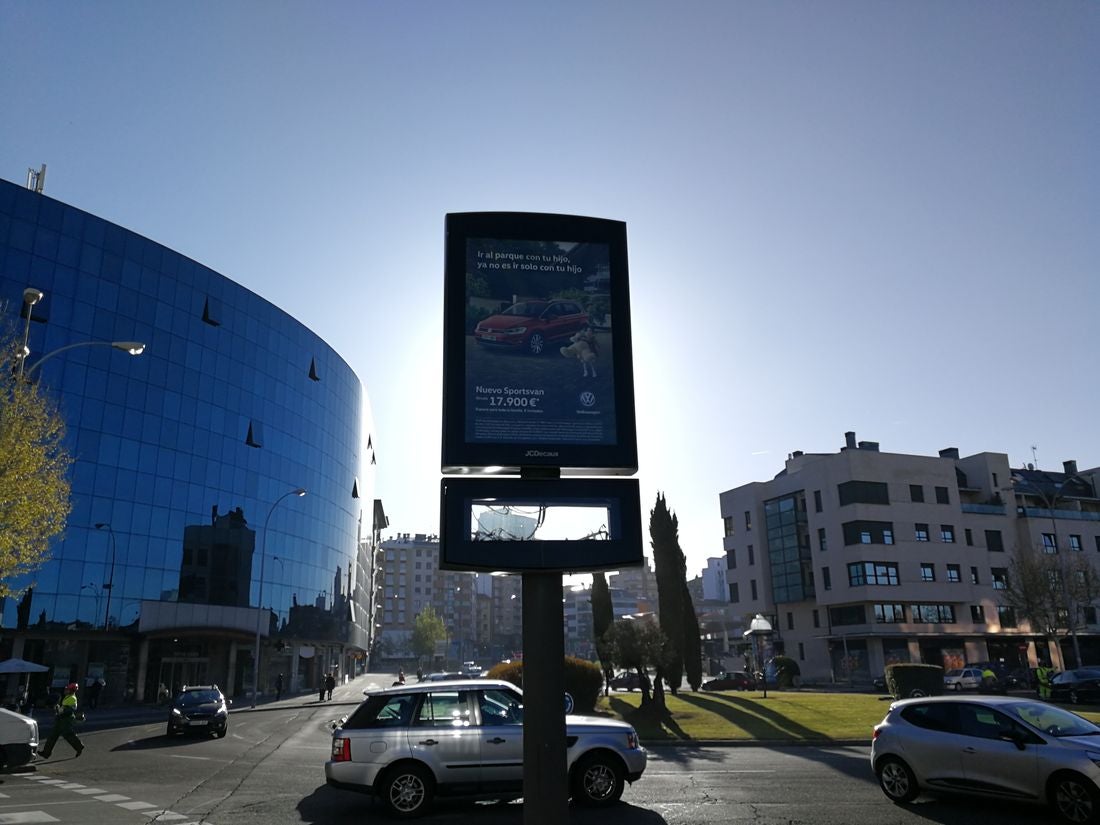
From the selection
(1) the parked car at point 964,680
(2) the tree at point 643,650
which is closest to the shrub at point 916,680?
(2) the tree at point 643,650

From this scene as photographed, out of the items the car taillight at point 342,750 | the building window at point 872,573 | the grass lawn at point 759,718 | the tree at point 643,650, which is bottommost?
the grass lawn at point 759,718

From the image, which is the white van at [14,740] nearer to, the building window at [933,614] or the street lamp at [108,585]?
the street lamp at [108,585]

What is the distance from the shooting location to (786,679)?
189 ft

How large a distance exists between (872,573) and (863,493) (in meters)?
6.21

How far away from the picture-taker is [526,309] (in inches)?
298

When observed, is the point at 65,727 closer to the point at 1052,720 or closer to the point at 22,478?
the point at 22,478

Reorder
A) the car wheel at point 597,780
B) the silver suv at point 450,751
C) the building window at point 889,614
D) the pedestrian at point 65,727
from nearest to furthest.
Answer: the silver suv at point 450,751 → the car wheel at point 597,780 → the pedestrian at point 65,727 → the building window at point 889,614

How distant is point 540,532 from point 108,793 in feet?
38.3

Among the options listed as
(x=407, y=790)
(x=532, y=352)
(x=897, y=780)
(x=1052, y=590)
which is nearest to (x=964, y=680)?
(x=1052, y=590)

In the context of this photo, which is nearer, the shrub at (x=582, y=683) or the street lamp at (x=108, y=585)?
the shrub at (x=582, y=683)

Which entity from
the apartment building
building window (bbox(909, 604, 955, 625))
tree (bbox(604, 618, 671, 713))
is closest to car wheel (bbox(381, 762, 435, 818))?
tree (bbox(604, 618, 671, 713))

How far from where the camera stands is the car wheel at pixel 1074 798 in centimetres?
997

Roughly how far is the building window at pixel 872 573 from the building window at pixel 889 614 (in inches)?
70.6

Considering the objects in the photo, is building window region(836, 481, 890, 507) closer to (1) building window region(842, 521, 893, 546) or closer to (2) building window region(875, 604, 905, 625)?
(1) building window region(842, 521, 893, 546)
